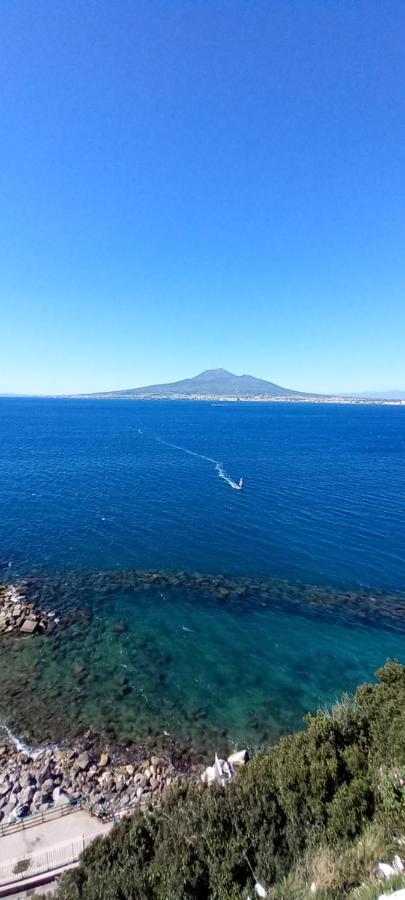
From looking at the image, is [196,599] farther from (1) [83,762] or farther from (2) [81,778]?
(2) [81,778]

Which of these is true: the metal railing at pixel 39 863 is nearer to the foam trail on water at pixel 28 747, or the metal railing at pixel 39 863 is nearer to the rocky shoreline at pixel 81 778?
the rocky shoreline at pixel 81 778

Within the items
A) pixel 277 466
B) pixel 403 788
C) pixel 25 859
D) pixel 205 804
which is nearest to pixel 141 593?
pixel 25 859

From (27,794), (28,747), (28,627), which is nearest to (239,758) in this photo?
(27,794)

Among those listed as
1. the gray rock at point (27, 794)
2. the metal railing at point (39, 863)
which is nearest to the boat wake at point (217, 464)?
the gray rock at point (27, 794)

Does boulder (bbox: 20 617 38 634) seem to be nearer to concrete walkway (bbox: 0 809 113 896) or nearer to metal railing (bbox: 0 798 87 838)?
metal railing (bbox: 0 798 87 838)

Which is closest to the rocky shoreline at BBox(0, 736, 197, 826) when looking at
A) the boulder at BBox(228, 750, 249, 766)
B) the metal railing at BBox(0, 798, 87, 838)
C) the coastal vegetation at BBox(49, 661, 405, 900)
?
the metal railing at BBox(0, 798, 87, 838)

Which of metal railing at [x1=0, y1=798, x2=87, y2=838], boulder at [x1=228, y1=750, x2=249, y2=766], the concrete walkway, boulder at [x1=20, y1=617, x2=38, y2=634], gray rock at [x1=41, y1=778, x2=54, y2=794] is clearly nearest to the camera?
the concrete walkway
